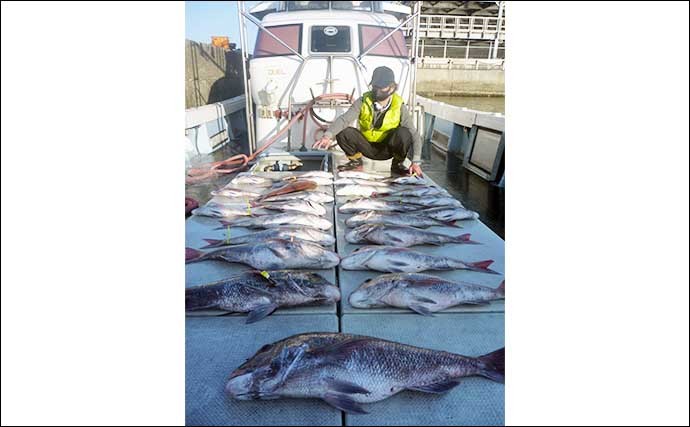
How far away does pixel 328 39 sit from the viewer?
7590 millimetres

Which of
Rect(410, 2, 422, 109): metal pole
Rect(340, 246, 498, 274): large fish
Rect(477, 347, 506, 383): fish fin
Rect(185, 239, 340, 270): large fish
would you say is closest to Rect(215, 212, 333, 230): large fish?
Rect(185, 239, 340, 270): large fish

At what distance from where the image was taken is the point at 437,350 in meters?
1.90

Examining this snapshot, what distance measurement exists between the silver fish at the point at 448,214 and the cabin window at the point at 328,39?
473 cm

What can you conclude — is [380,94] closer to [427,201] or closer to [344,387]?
[427,201]

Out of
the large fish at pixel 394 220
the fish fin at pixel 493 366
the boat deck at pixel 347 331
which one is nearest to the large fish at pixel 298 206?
the large fish at pixel 394 220

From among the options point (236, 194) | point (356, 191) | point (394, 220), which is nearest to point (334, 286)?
point (394, 220)

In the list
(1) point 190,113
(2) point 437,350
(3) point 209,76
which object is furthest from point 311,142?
(3) point 209,76

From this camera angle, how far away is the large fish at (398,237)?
10.3 ft

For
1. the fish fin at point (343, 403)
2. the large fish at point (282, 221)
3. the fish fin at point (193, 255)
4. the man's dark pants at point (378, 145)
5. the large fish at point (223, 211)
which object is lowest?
the fish fin at point (343, 403)

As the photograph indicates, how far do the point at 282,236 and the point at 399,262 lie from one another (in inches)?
33.2

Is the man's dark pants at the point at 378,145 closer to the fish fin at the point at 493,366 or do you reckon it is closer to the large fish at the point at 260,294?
the large fish at the point at 260,294

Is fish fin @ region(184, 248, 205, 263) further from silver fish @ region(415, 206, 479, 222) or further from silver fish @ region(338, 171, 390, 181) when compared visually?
silver fish @ region(338, 171, 390, 181)

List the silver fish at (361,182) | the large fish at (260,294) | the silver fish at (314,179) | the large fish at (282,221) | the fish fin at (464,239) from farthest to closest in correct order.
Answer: the silver fish at (314,179), the silver fish at (361,182), the large fish at (282,221), the fish fin at (464,239), the large fish at (260,294)

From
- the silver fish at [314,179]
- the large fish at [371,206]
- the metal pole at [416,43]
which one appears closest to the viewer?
the large fish at [371,206]
